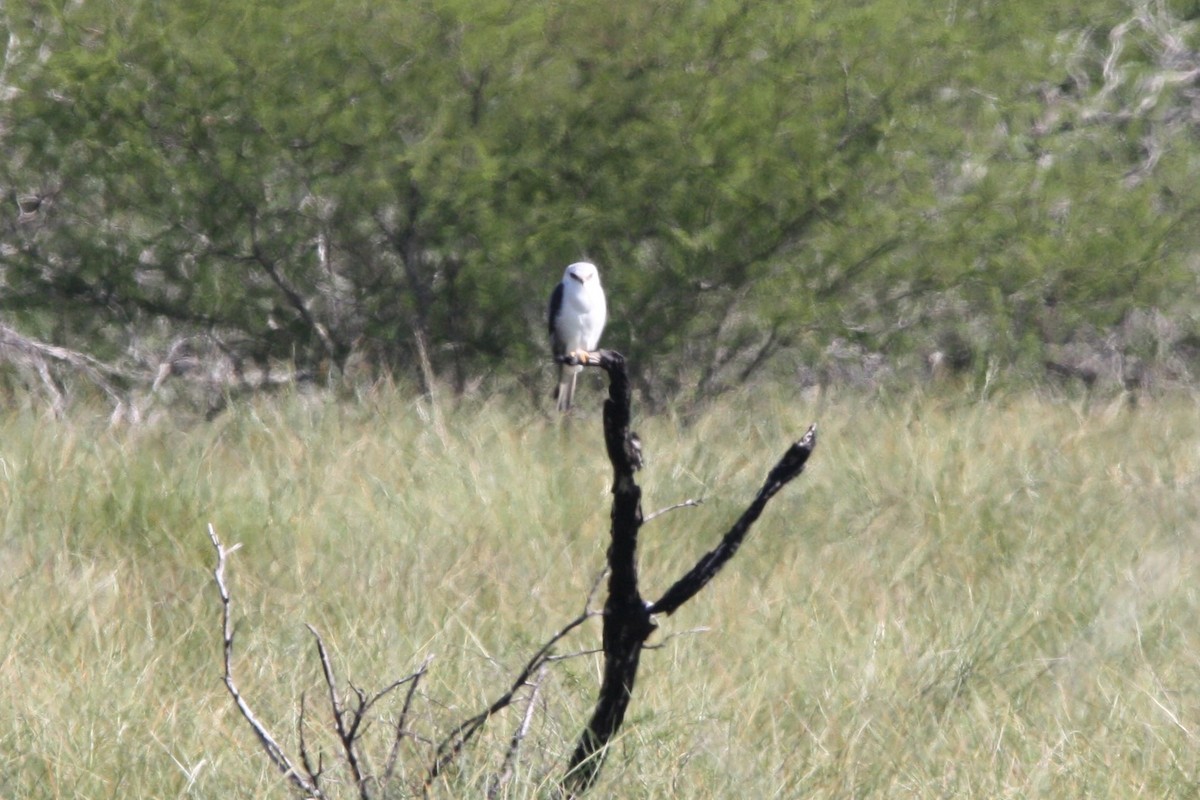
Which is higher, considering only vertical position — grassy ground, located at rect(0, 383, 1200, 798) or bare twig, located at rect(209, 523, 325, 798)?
bare twig, located at rect(209, 523, 325, 798)

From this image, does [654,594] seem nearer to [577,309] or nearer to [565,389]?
[577,309]

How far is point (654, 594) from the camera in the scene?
450 centimetres

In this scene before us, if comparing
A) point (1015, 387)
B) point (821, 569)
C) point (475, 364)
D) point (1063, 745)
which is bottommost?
point (1015, 387)

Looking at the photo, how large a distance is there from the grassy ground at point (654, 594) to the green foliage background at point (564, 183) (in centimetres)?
134

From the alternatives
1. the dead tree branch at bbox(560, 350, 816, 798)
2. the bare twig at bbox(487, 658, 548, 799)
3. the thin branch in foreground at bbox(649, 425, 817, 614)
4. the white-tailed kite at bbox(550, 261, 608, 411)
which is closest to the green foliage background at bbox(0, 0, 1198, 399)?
the white-tailed kite at bbox(550, 261, 608, 411)

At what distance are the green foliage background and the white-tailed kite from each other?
5.06ft

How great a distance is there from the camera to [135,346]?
27.1ft

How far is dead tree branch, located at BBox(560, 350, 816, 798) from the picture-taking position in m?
2.54

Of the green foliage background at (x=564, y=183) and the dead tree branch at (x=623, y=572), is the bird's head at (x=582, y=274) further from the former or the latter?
the dead tree branch at (x=623, y=572)

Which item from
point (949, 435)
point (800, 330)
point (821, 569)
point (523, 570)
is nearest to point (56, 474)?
point (523, 570)

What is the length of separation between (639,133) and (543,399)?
1.27 metres

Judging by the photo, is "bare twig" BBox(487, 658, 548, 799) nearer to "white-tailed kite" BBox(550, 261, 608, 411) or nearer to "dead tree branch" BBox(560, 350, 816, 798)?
"dead tree branch" BBox(560, 350, 816, 798)

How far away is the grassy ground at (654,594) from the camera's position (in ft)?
10.3

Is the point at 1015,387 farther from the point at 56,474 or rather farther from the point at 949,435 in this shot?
the point at 56,474
